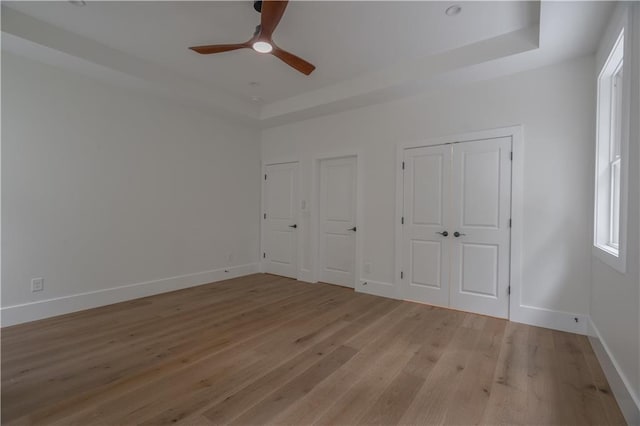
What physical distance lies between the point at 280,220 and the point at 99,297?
112 inches

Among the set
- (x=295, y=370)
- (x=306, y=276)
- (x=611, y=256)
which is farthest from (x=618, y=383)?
(x=306, y=276)

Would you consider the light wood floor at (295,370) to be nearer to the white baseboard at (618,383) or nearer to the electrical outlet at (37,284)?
the white baseboard at (618,383)

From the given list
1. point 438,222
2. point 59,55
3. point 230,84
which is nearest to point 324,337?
point 438,222

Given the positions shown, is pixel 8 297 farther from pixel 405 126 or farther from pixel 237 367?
pixel 405 126

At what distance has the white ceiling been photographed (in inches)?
100

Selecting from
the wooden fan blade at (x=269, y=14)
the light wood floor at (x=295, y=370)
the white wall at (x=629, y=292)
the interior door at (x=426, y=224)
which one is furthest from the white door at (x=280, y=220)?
the white wall at (x=629, y=292)

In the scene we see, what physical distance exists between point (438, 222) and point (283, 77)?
279cm

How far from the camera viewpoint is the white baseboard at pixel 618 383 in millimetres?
1634

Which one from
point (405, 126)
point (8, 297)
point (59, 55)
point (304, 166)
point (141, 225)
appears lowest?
point (8, 297)

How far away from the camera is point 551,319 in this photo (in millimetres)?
3025

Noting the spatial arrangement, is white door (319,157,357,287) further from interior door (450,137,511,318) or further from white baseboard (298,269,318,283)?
interior door (450,137,511,318)

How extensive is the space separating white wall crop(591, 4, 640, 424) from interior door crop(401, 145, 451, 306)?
162 centimetres

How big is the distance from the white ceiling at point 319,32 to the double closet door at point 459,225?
1.04 metres

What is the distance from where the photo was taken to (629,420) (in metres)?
1.66
